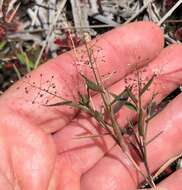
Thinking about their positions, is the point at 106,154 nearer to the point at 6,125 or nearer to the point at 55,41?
the point at 6,125

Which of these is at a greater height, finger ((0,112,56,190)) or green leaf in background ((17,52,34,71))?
green leaf in background ((17,52,34,71))

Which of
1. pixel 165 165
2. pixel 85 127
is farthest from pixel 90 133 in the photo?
pixel 165 165

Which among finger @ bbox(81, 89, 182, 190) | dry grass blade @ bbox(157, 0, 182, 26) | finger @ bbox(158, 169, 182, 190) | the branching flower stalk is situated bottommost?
finger @ bbox(158, 169, 182, 190)

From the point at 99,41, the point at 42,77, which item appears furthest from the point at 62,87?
the point at 99,41

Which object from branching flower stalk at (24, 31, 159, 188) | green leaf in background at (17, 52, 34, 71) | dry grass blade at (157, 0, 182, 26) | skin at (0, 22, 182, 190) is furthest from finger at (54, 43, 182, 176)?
green leaf in background at (17, 52, 34, 71)

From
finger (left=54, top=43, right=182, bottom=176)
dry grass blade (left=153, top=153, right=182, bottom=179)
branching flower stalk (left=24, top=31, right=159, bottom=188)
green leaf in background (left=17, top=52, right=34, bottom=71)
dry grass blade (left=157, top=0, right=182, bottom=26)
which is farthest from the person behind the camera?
green leaf in background (left=17, top=52, right=34, bottom=71)

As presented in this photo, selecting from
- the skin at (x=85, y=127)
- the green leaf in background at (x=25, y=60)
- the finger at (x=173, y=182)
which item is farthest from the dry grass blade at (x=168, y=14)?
the finger at (x=173, y=182)

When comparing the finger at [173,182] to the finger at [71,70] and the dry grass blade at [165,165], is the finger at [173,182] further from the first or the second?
the finger at [71,70]

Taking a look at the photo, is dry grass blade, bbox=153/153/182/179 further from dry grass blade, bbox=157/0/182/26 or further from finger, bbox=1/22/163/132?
dry grass blade, bbox=157/0/182/26
